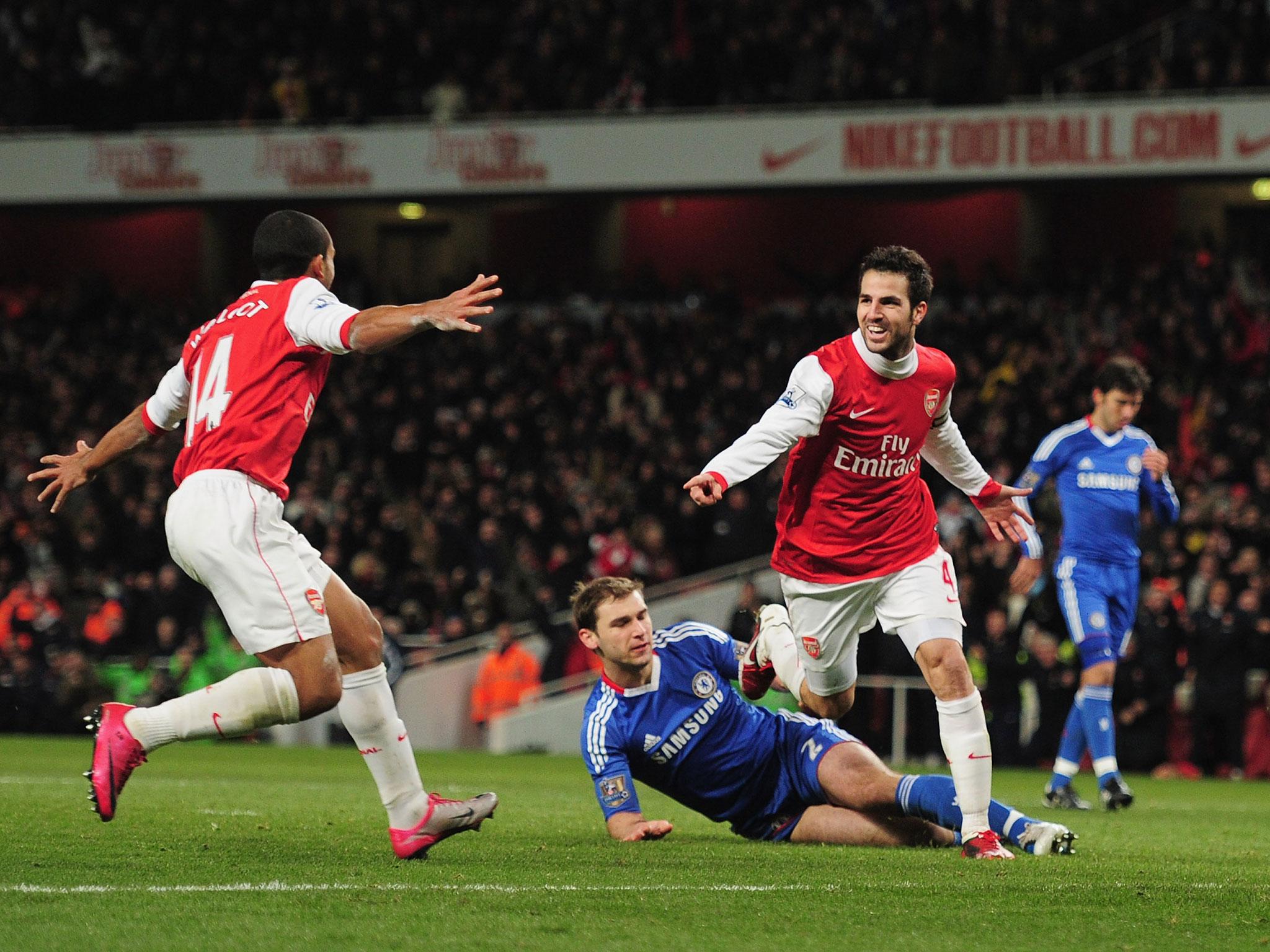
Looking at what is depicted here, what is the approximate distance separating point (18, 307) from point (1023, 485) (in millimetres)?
23358

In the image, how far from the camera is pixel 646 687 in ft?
23.6

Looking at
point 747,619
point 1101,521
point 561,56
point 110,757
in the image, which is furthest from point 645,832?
point 561,56

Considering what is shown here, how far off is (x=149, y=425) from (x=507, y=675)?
40.7 ft

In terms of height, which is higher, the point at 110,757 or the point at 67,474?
the point at 67,474

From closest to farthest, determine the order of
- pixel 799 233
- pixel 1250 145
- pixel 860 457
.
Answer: pixel 860 457, pixel 1250 145, pixel 799 233

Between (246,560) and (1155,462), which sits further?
(1155,462)

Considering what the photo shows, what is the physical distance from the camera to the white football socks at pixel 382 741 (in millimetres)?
6328

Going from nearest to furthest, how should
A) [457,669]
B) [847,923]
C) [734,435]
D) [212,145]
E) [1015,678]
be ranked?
[847,923] → [1015,678] → [457,669] → [734,435] → [212,145]

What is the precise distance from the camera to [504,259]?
107ft

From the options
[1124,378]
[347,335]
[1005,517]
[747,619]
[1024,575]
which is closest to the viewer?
[347,335]

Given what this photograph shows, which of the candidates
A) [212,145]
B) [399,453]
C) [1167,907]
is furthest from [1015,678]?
[212,145]

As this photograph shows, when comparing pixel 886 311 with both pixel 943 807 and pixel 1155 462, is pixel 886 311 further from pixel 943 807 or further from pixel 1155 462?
pixel 1155 462

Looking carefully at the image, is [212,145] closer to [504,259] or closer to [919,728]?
[504,259]

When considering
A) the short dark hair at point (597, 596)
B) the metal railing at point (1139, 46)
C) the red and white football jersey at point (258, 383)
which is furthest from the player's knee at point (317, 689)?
the metal railing at point (1139, 46)
